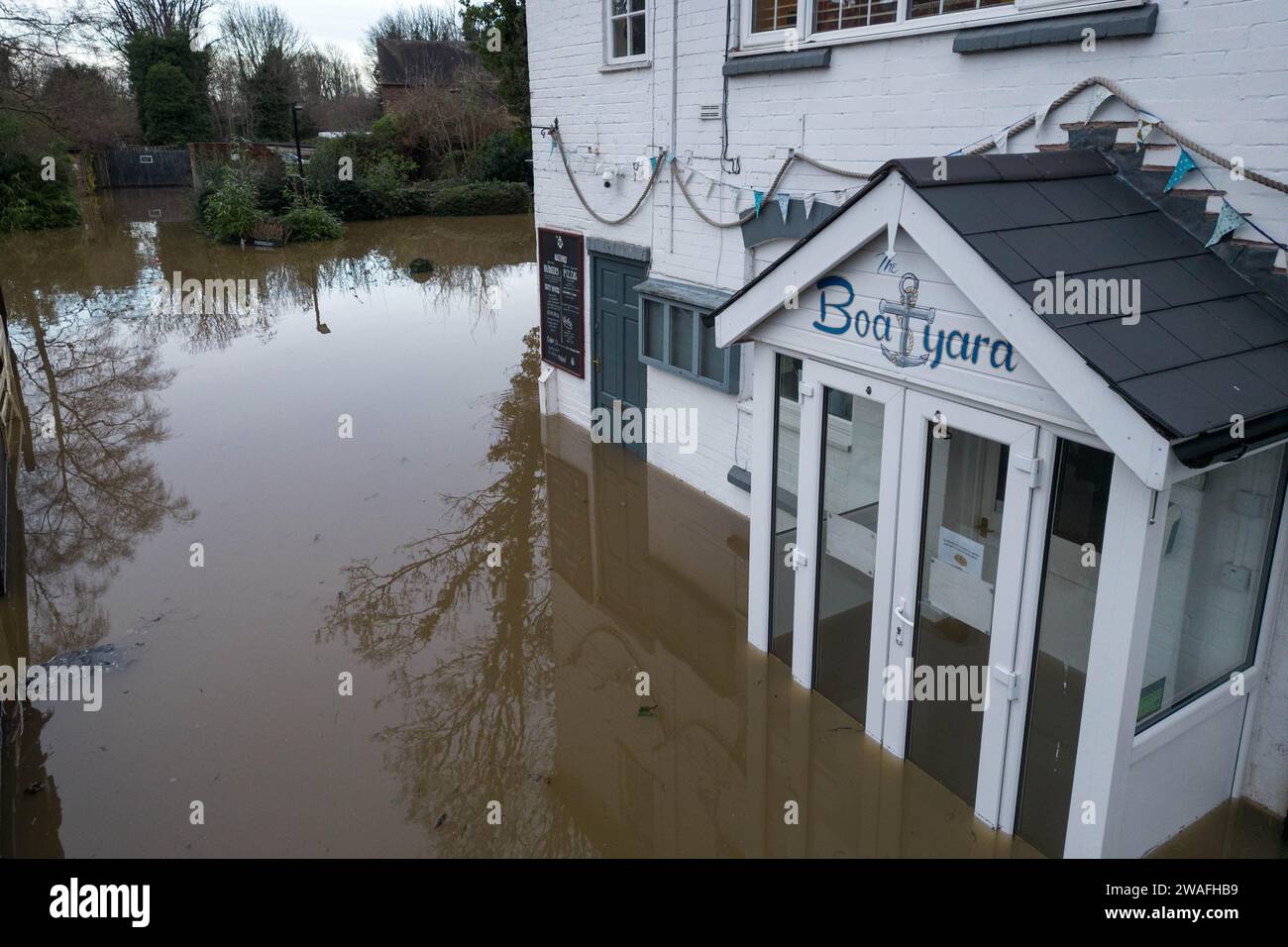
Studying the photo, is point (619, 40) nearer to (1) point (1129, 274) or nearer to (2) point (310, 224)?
(1) point (1129, 274)

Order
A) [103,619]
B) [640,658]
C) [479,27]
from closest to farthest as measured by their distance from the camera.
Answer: [640,658] → [103,619] → [479,27]

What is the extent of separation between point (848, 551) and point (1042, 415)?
1.76 metres

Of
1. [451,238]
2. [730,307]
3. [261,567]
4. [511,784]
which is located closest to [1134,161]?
[730,307]

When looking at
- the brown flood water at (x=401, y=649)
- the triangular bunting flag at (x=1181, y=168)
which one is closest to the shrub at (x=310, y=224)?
the brown flood water at (x=401, y=649)

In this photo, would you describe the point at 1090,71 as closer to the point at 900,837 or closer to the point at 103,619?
the point at 900,837

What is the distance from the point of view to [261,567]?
7742 millimetres

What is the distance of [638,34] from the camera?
8547 mm

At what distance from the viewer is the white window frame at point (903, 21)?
4.95 meters

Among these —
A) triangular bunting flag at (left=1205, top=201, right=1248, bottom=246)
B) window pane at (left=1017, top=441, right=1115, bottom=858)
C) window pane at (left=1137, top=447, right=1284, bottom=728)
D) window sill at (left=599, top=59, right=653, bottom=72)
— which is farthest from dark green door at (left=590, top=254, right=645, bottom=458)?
window pane at (left=1137, top=447, right=1284, bottom=728)

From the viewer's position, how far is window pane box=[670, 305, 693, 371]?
28.3 ft

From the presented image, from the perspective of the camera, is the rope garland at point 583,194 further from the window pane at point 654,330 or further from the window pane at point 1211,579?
the window pane at point 1211,579

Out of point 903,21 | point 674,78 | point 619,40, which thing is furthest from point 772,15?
point 619,40

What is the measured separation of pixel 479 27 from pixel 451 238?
8.59 meters

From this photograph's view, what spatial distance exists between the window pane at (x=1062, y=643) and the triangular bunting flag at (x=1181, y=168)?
149 cm
